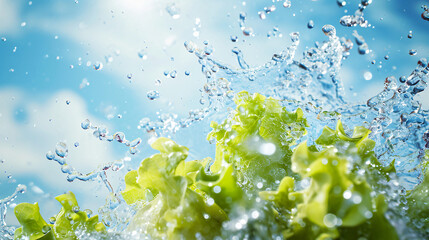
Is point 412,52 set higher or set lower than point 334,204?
lower

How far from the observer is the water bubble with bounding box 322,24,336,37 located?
218 cm

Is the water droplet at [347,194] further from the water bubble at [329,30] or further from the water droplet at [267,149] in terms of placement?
the water bubble at [329,30]

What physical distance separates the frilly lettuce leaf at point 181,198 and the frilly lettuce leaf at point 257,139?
0.75 ft

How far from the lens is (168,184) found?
1000mm

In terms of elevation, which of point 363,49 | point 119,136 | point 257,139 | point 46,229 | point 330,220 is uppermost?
point 330,220

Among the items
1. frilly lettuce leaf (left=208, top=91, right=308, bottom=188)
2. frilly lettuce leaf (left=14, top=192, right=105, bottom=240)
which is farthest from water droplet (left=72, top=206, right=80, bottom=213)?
frilly lettuce leaf (left=208, top=91, right=308, bottom=188)

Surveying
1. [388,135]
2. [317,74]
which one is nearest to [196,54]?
[317,74]

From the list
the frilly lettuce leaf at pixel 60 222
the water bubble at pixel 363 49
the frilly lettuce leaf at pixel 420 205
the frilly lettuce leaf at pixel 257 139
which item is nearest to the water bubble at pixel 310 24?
the water bubble at pixel 363 49

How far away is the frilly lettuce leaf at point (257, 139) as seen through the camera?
126cm

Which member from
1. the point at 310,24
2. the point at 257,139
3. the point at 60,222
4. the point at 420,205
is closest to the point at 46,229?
the point at 60,222

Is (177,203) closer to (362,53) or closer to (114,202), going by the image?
(114,202)

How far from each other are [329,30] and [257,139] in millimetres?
1282

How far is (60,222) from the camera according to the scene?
4.15 ft

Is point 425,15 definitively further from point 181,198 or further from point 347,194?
point 181,198
